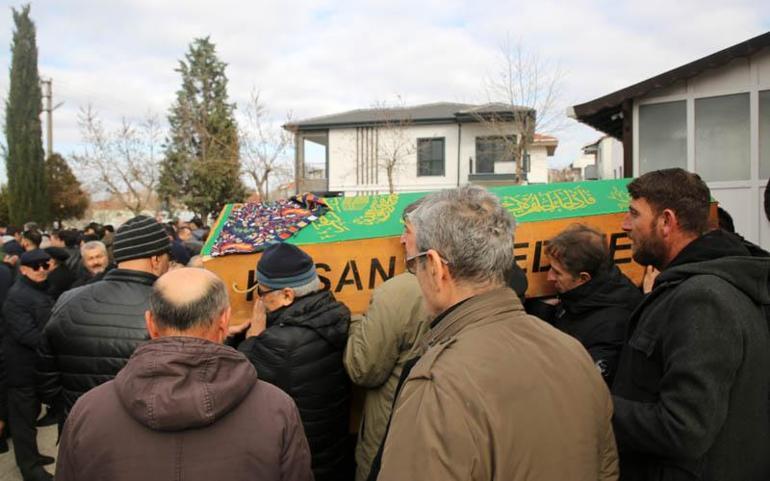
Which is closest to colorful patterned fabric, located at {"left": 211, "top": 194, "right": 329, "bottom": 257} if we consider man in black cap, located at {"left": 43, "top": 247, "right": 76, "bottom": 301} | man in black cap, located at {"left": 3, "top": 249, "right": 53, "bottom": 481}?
man in black cap, located at {"left": 3, "top": 249, "right": 53, "bottom": 481}

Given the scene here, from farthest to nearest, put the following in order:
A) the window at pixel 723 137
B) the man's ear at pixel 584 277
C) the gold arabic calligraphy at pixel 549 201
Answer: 1. the window at pixel 723 137
2. the gold arabic calligraphy at pixel 549 201
3. the man's ear at pixel 584 277

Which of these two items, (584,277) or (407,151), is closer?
(584,277)

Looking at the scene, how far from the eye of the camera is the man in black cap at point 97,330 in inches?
108

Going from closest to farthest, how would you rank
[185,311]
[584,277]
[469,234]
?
[469,234] < [185,311] < [584,277]

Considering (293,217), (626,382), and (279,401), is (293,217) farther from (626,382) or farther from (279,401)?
(626,382)

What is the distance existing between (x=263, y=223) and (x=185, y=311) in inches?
78.4

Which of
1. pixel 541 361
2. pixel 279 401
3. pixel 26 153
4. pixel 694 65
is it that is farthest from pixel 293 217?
pixel 26 153

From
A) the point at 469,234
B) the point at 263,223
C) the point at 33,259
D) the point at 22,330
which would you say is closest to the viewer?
the point at 469,234

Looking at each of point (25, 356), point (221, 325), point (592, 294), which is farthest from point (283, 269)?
point (25, 356)

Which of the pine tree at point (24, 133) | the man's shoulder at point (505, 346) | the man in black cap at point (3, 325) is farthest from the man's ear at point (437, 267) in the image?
the pine tree at point (24, 133)

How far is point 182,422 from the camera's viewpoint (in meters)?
1.55

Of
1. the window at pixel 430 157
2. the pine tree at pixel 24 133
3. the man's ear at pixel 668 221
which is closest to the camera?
the man's ear at pixel 668 221

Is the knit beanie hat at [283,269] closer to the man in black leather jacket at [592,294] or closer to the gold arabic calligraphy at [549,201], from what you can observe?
the man in black leather jacket at [592,294]

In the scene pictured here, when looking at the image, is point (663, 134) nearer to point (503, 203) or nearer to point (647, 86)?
point (647, 86)
